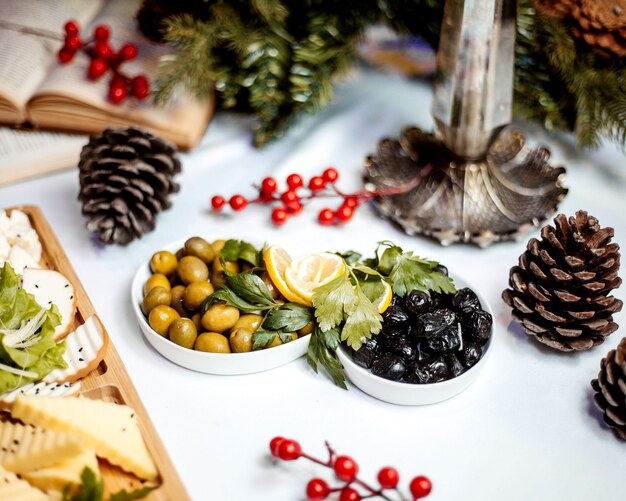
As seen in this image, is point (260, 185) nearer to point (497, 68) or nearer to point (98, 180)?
point (98, 180)

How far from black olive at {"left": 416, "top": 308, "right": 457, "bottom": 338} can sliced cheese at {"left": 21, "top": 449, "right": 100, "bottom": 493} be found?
1.51 ft

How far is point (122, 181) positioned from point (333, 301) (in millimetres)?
457

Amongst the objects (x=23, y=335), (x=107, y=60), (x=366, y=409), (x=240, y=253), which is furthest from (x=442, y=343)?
(x=107, y=60)

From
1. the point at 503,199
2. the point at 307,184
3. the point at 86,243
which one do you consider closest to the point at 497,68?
the point at 503,199

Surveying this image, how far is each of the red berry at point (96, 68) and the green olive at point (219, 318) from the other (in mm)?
719

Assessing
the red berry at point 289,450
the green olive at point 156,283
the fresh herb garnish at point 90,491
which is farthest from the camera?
the green olive at point 156,283

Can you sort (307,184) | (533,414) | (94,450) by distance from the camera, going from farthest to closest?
(307,184) → (533,414) → (94,450)

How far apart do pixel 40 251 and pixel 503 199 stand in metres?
0.84

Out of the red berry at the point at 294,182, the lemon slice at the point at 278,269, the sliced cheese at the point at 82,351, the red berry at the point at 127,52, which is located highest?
the red berry at the point at 127,52

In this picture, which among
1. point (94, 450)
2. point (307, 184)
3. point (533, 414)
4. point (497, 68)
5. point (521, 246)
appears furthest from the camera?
point (307, 184)

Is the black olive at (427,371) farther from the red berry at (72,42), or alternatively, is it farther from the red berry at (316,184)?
the red berry at (72,42)

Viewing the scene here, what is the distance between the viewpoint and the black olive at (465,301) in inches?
38.1

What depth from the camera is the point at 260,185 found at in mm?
1367

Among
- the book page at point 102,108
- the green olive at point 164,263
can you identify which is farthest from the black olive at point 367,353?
the book page at point 102,108
